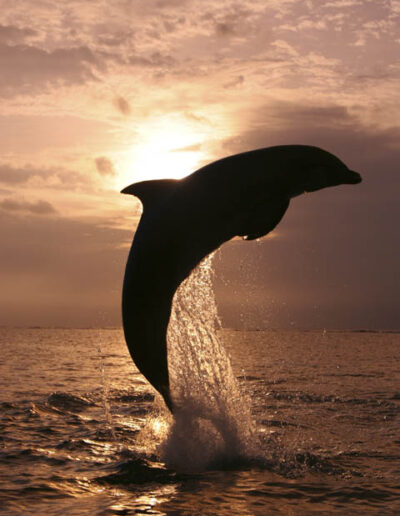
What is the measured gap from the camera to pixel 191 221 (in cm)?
932

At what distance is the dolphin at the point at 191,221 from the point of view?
9.29 metres

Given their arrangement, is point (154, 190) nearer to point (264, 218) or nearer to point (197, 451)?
point (264, 218)

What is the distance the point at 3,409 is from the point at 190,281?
695cm

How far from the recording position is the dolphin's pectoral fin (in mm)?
9438

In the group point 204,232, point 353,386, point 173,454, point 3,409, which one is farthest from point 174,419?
point 353,386

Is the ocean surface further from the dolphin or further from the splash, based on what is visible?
the dolphin

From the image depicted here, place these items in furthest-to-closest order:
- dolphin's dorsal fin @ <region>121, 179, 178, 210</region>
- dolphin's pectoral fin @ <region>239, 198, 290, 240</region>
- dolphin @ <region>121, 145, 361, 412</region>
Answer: dolphin's dorsal fin @ <region>121, 179, 178, 210</region>, dolphin's pectoral fin @ <region>239, 198, 290, 240</region>, dolphin @ <region>121, 145, 361, 412</region>

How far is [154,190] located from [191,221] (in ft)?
2.77

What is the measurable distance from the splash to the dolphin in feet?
2.24

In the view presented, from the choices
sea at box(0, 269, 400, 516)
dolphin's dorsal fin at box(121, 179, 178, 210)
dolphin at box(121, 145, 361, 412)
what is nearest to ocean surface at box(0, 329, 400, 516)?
sea at box(0, 269, 400, 516)

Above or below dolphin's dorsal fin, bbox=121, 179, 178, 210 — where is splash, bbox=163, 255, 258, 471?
below

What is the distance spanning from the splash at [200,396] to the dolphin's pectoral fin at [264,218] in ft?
2.55

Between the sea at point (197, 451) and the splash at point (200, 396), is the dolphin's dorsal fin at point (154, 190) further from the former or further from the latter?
the sea at point (197, 451)

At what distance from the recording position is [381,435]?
13.5 meters
